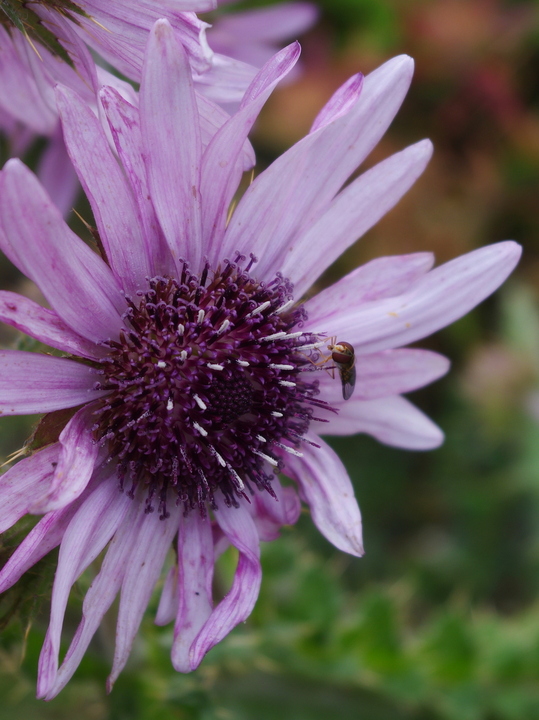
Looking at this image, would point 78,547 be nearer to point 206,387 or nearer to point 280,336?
point 206,387

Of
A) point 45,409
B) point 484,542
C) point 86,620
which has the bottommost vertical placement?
point 484,542

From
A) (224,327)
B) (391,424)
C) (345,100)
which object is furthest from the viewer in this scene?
(391,424)

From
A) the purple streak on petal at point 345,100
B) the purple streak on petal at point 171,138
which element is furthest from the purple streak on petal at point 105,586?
the purple streak on petal at point 345,100

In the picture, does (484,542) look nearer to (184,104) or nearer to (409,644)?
(409,644)

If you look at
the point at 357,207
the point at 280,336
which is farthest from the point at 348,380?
the point at 357,207

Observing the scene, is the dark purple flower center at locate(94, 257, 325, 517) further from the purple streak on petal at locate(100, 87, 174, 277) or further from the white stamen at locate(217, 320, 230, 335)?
the purple streak on petal at locate(100, 87, 174, 277)

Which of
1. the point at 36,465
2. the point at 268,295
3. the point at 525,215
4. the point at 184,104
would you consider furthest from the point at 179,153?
the point at 525,215

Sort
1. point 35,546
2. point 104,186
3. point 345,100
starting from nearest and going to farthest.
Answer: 1. point 35,546
2. point 104,186
3. point 345,100
